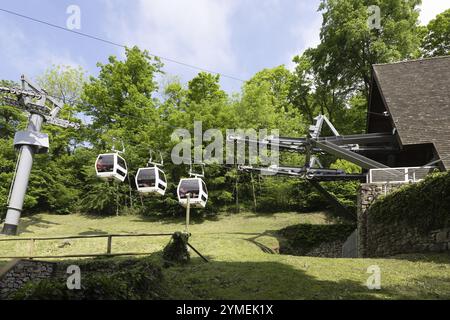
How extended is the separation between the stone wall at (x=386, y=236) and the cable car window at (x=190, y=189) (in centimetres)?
698

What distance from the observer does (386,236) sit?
13773mm

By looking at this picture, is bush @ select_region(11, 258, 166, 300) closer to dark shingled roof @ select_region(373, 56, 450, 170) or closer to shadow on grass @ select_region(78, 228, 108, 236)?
dark shingled roof @ select_region(373, 56, 450, 170)

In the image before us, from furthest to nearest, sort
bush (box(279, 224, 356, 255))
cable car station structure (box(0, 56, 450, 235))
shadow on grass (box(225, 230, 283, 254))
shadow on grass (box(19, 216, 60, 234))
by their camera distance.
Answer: shadow on grass (box(19, 216, 60, 234))
bush (box(279, 224, 356, 255))
shadow on grass (box(225, 230, 283, 254))
cable car station structure (box(0, 56, 450, 235))

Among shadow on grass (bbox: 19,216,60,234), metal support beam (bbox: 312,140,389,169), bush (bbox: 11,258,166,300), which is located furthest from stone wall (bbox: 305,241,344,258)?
shadow on grass (bbox: 19,216,60,234)

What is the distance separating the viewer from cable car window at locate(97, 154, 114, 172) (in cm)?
1753

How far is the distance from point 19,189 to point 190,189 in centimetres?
984

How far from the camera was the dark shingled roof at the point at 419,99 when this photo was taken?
15.9 m

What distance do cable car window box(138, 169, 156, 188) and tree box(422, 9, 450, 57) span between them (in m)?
27.6

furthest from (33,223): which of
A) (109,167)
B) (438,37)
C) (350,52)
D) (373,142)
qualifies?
(438,37)

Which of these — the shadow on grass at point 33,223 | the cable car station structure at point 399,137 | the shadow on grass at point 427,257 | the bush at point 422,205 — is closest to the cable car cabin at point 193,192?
the cable car station structure at point 399,137

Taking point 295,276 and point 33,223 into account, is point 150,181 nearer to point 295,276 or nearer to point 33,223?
point 295,276

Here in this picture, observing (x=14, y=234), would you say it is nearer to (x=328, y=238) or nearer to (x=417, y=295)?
(x=328, y=238)

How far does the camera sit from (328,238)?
22297mm
